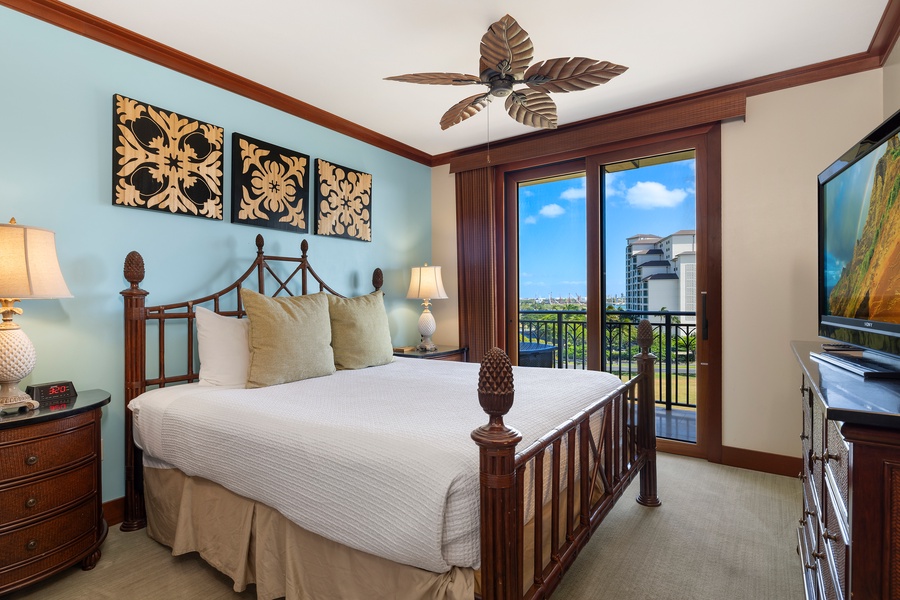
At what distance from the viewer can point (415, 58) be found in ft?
9.05

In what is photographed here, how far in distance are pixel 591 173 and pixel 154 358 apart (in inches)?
132

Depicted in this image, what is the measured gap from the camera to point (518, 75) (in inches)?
87.7

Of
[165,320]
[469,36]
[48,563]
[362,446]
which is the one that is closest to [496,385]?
[362,446]

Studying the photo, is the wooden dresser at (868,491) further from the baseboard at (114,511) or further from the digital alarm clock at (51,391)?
the baseboard at (114,511)

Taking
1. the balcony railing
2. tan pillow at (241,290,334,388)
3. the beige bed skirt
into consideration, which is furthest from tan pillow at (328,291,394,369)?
the balcony railing

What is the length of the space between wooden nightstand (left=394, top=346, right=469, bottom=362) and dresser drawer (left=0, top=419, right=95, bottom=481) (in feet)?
7.20

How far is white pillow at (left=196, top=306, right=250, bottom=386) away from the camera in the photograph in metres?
2.40

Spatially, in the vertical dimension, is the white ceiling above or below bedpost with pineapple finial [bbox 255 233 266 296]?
above

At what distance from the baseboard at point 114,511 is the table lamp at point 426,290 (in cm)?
231

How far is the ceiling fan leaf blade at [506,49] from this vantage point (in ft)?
6.24

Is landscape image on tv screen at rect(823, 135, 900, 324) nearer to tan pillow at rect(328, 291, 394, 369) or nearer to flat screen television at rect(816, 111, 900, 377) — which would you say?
flat screen television at rect(816, 111, 900, 377)

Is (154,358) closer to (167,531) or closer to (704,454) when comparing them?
(167,531)

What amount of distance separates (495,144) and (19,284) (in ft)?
11.4

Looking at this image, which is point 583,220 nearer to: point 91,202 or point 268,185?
point 268,185
